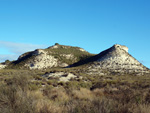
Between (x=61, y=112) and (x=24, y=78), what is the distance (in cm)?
903

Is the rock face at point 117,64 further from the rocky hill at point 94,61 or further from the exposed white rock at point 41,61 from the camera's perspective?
the exposed white rock at point 41,61

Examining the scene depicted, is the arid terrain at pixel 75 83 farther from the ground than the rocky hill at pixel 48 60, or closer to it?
closer to it

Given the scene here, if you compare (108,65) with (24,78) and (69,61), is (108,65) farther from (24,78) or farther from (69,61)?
(24,78)

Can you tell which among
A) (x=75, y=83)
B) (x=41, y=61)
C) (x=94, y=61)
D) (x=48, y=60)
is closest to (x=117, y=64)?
(x=94, y=61)

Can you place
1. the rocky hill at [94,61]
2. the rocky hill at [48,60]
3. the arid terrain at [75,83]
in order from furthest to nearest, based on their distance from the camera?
the rocky hill at [48,60] → the rocky hill at [94,61] → the arid terrain at [75,83]

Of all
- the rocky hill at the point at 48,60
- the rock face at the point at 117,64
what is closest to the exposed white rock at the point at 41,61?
the rocky hill at the point at 48,60

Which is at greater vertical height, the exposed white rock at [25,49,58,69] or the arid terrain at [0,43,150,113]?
the exposed white rock at [25,49,58,69]

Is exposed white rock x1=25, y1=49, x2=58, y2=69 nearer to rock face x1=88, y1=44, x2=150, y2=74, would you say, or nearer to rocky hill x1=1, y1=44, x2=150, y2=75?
rocky hill x1=1, y1=44, x2=150, y2=75

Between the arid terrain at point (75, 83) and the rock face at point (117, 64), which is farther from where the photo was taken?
the rock face at point (117, 64)

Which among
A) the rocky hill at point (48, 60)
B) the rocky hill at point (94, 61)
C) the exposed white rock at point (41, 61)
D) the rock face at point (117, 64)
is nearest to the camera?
the rocky hill at point (94, 61)

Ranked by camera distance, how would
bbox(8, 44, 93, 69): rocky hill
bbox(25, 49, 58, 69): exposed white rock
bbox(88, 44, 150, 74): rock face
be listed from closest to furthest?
bbox(88, 44, 150, 74): rock face, bbox(25, 49, 58, 69): exposed white rock, bbox(8, 44, 93, 69): rocky hill

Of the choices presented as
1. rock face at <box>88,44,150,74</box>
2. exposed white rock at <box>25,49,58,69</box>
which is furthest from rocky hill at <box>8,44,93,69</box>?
rock face at <box>88,44,150,74</box>

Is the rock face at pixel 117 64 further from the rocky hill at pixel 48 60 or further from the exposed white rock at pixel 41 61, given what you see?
the exposed white rock at pixel 41 61

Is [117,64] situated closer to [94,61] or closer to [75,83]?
[94,61]
